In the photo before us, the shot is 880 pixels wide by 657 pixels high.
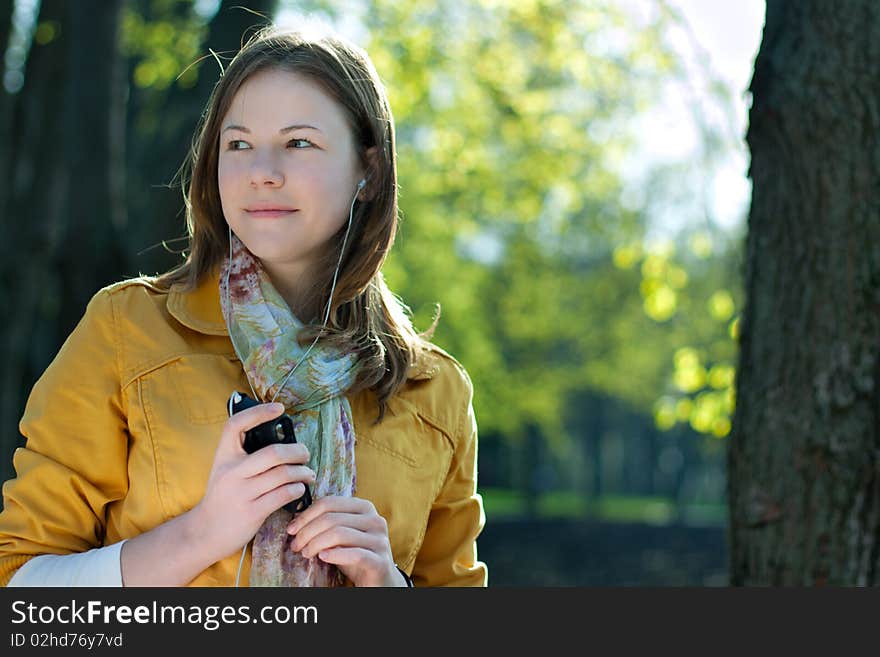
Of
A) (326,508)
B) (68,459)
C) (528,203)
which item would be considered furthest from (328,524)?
(528,203)

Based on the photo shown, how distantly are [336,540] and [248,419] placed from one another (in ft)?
1.02

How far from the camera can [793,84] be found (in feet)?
12.4

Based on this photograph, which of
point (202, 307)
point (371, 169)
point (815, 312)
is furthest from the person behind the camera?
point (815, 312)

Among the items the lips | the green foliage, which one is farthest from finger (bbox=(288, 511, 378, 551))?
the green foliage

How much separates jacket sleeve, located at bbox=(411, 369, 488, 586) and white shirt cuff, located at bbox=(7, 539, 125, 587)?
749mm

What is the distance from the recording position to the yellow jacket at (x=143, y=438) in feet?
7.82

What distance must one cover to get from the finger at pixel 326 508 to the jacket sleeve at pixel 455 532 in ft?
1.44

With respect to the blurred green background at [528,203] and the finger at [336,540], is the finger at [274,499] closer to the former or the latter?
the finger at [336,540]

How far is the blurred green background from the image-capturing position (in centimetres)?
662

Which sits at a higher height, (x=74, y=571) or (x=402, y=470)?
(x=402, y=470)

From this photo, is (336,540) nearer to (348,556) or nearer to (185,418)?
(348,556)

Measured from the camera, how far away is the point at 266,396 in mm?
2480

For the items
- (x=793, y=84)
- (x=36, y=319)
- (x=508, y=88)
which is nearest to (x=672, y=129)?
(x=508, y=88)

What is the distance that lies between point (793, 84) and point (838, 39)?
0.18 m
